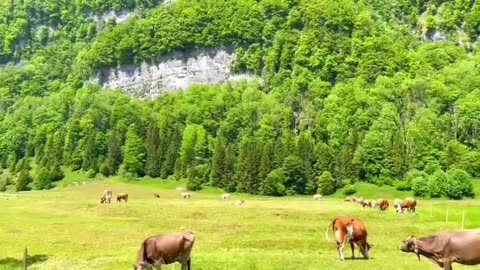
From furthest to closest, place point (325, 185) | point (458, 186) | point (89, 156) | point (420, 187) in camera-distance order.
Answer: point (89, 156)
point (325, 185)
point (420, 187)
point (458, 186)

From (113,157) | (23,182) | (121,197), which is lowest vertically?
(23,182)

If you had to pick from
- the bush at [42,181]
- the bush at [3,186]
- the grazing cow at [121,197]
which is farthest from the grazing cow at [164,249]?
the bush at [3,186]

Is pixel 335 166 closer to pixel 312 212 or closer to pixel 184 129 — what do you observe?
pixel 184 129

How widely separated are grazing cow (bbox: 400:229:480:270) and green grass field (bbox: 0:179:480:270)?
19.3ft

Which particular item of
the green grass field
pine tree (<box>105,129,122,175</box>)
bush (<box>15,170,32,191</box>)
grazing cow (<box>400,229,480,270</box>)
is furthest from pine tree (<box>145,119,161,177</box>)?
grazing cow (<box>400,229,480,270</box>)

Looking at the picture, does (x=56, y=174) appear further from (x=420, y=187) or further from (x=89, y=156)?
(x=420, y=187)

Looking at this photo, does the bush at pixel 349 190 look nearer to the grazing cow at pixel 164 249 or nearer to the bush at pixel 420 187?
the bush at pixel 420 187

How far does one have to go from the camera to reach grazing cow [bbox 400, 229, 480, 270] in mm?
22359

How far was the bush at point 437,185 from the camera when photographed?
426 ft

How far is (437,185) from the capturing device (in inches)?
5133

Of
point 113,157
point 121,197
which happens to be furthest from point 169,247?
point 113,157

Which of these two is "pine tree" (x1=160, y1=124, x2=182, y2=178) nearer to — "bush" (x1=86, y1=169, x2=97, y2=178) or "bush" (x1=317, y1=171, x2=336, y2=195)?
"bush" (x1=86, y1=169, x2=97, y2=178)

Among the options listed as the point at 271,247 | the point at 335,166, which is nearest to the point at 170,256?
the point at 271,247

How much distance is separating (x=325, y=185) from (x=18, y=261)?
4483 inches
